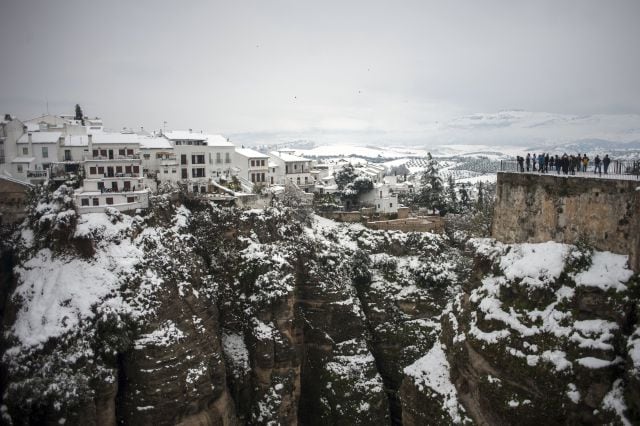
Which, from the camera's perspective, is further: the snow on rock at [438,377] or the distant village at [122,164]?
the distant village at [122,164]

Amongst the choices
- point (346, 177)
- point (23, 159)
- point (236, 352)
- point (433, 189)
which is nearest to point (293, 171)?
point (346, 177)

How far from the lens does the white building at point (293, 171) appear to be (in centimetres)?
6688

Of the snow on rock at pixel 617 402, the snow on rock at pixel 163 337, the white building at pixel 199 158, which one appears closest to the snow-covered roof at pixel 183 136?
the white building at pixel 199 158

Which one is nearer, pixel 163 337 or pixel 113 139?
pixel 163 337

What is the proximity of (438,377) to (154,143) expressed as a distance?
37412mm

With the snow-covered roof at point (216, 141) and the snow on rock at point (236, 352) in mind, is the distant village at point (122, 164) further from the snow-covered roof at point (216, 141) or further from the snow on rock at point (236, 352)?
the snow on rock at point (236, 352)

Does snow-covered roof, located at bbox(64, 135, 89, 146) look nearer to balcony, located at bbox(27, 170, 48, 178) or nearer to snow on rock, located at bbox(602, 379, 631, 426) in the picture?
balcony, located at bbox(27, 170, 48, 178)

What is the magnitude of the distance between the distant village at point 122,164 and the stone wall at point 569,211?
27.4 meters

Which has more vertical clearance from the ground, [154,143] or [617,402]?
[154,143]

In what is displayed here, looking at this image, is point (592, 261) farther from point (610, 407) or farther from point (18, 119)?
point (18, 119)

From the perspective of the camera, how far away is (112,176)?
40844mm

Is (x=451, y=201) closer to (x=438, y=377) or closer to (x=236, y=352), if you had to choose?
(x=236, y=352)

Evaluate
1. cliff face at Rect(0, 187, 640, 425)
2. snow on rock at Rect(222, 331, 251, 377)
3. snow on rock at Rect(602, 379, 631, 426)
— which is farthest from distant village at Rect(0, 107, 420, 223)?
snow on rock at Rect(602, 379, 631, 426)

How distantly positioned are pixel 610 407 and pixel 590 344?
183 centimetres
